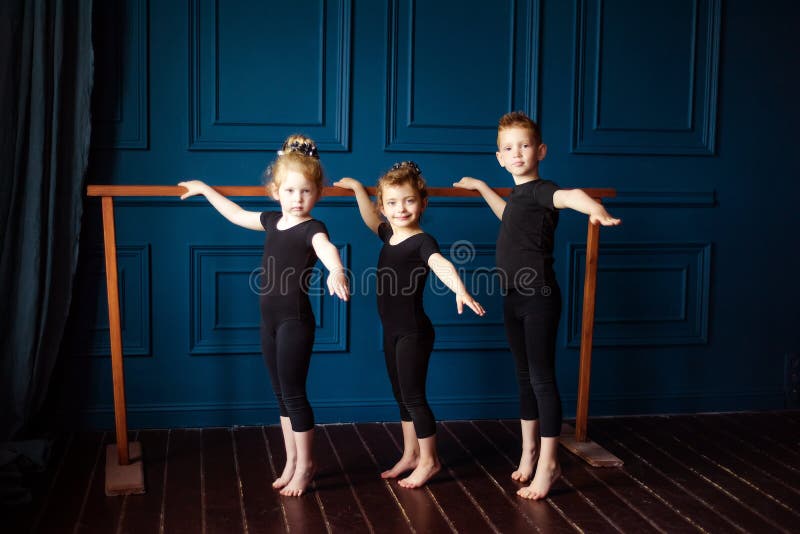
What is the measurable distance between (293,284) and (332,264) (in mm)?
224

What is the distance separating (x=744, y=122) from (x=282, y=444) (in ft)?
7.42

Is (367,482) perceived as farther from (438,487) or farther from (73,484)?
(73,484)

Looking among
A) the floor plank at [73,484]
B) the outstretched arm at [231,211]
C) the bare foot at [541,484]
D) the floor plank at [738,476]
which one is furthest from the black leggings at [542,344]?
the floor plank at [73,484]

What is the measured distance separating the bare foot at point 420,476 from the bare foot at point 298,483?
0.97ft

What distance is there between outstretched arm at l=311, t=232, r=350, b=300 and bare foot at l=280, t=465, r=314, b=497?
0.58 m

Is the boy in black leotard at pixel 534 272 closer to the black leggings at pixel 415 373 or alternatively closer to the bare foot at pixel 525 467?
the bare foot at pixel 525 467

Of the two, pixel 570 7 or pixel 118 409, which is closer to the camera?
pixel 118 409

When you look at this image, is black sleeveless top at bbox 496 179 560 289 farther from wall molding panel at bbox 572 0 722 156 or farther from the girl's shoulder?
wall molding panel at bbox 572 0 722 156

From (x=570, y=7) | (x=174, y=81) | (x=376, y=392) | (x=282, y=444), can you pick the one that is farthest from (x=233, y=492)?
(x=570, y=7)

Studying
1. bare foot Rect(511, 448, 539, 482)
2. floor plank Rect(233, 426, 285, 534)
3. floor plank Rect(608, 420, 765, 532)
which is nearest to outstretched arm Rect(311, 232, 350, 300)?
floor plank Rect(233, 426, 285, 534)

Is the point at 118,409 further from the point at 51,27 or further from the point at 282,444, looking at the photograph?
the point at 51,27

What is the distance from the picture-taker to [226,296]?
129 inches

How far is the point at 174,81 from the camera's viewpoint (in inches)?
124

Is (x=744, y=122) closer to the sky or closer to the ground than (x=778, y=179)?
closer to the sky
